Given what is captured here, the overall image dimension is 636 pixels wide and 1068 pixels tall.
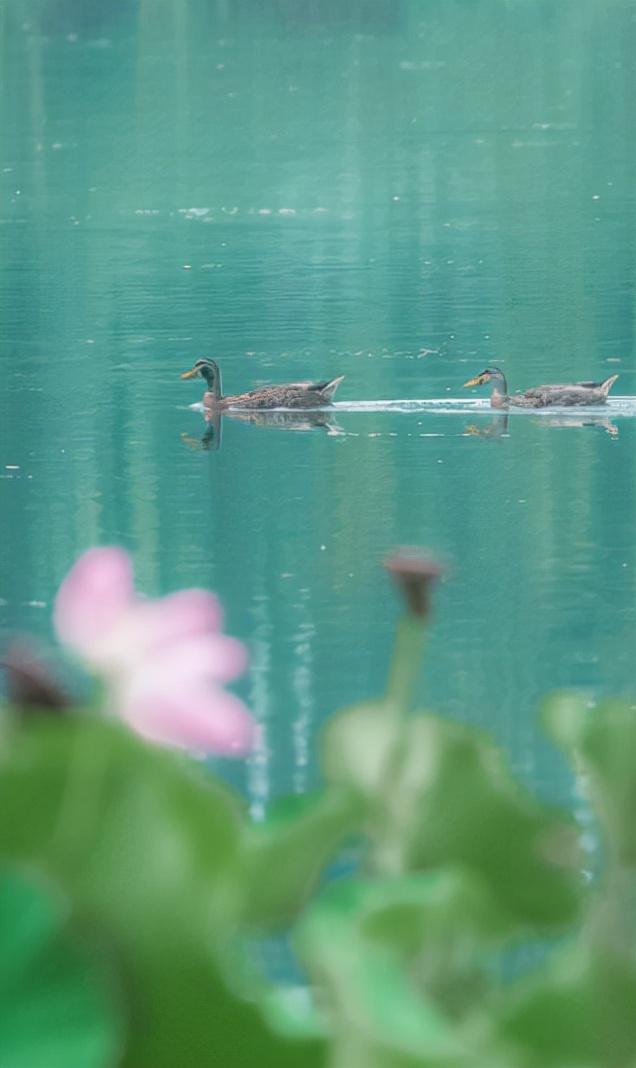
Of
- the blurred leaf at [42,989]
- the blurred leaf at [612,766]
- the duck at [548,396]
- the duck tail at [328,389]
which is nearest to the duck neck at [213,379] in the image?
the duck tail at [328,389]

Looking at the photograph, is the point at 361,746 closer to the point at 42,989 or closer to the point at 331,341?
the point at 42,989

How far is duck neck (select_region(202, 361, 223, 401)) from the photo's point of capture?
319 inches

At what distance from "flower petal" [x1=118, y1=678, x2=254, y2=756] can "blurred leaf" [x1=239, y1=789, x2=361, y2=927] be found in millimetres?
11

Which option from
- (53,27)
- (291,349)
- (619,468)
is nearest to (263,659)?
(619,468)

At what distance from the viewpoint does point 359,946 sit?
199 millimetres

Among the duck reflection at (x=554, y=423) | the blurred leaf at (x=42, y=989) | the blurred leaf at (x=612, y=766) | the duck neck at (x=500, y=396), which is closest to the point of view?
the blurred leaf at (x=42, y=989)

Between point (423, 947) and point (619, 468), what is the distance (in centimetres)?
692

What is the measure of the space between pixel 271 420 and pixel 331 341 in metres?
2.86

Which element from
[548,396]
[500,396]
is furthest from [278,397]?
[548,396]

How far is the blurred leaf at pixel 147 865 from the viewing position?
186 millimetres

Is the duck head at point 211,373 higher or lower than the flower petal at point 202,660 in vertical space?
lower

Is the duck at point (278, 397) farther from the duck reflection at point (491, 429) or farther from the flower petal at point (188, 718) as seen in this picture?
the flower petal at point (188, 718)

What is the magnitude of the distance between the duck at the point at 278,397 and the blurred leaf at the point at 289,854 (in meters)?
7.77

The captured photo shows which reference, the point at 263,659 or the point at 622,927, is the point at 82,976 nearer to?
the point at 622,927
